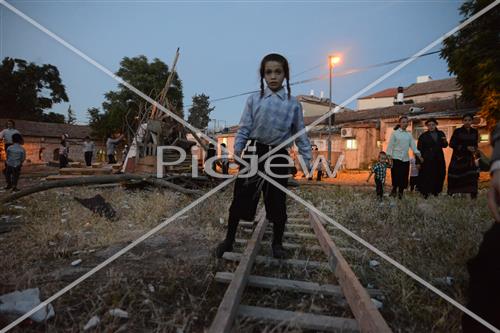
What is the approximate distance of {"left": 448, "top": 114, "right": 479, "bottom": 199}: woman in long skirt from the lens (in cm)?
552

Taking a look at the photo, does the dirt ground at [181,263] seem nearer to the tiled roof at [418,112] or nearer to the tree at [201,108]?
the tiled roof at [418,112]

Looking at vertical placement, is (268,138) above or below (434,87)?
below

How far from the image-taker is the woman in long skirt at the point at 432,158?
5.91 m

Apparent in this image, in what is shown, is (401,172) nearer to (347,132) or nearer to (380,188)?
(380,188)

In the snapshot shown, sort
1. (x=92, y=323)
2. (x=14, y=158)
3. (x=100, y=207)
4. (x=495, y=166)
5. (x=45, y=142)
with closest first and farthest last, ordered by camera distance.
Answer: (x=495, y=166) → (x=92, y=323) → (x=100, y=207) → (x=14, y=158) → (x=45, y=142)

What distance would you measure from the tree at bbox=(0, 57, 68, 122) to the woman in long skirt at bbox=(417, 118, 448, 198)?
53951 millimetres

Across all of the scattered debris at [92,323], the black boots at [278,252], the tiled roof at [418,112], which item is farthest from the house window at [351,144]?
the scattered debris at [92,323]

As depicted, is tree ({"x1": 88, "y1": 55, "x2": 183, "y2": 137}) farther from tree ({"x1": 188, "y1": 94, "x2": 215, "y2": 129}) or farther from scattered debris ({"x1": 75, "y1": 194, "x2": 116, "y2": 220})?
scattered debris ({"x1": 75, "y1": 194, "x2": 116, "y2": 220})

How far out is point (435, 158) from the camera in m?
5.97

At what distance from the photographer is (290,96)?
9.20 feet

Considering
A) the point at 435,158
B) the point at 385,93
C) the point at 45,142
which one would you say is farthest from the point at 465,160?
the point at 45,142

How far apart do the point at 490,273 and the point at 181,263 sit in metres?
2.25

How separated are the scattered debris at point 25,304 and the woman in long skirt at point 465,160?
6737 mm

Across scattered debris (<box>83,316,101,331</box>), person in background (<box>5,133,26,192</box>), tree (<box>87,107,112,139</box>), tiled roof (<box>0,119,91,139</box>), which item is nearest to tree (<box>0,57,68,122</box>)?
tiled roof (<box>0,119,91,139</box>)
